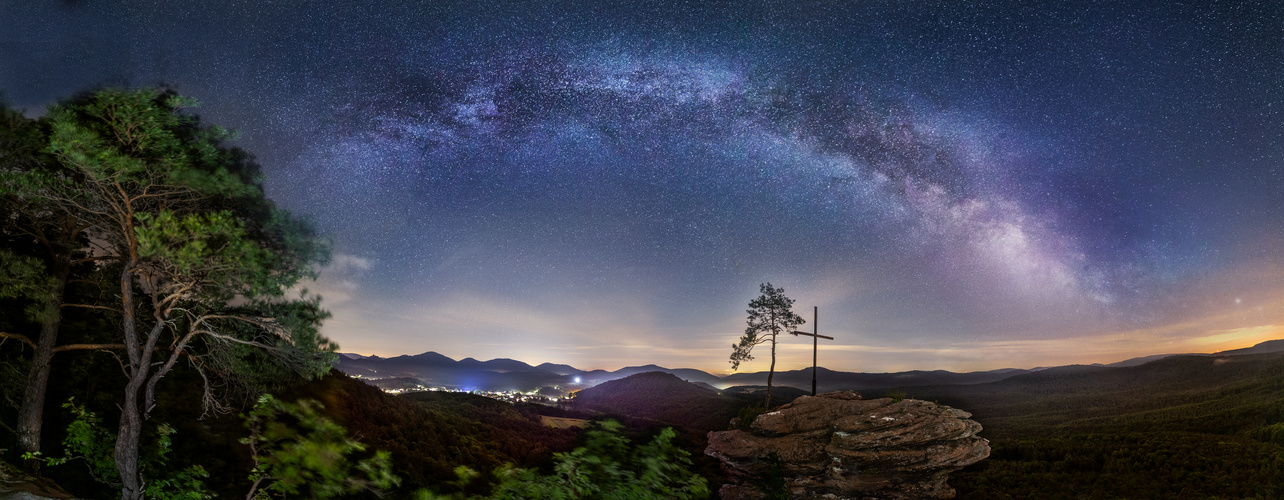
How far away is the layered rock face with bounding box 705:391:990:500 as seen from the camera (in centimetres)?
2184

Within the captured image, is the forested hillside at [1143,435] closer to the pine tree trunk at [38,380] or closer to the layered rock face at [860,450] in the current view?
the layered rock face at [860,450]

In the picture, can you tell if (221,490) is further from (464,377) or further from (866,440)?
(464,377)

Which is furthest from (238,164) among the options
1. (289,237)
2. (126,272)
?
(126,272)

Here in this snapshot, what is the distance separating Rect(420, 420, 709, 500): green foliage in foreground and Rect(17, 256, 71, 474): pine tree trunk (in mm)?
12780

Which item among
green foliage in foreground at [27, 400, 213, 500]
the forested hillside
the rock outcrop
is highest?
the rock outcrop

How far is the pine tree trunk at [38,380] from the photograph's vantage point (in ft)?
33.9

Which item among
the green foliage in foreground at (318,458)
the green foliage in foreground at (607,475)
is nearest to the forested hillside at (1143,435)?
the green foliage in foreground at (607,475)

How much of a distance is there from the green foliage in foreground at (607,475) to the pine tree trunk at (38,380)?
12780 millimetres

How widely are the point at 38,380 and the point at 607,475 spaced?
14.6m

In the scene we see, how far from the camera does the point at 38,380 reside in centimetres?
1059

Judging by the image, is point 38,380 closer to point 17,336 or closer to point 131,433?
point 17,336

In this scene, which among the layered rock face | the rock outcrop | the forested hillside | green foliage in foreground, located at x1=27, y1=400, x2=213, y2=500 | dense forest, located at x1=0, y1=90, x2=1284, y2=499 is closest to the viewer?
dense forest, located at x1=0, y1=90, x2=1284, y2=499

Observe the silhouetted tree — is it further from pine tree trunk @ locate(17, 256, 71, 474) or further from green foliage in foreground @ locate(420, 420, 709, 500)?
green foliage in foreground @ locate(420, 420, 709, 500)

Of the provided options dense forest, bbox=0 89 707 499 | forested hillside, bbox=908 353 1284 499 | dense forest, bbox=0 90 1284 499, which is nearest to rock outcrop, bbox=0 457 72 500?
dense forest, bbox=0 89 707 499
